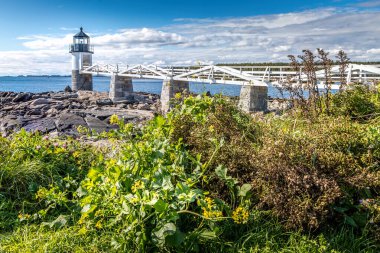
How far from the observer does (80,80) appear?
137ft

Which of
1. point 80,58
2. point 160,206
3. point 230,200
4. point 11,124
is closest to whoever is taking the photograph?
point 160,206

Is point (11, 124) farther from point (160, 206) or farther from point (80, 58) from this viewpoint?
point (80, 58)

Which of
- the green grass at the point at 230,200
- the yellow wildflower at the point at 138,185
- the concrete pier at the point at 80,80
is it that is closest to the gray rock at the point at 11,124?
the green grass at the point at 230,200

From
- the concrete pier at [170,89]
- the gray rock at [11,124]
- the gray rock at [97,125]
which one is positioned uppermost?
the concrete pier at [170,89]

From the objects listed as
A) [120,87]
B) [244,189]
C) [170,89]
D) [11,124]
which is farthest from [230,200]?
[120,87]

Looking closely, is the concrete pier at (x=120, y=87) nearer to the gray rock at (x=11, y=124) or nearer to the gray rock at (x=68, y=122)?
the gray rock at (x=11, y=124)

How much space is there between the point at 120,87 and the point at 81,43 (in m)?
12.6

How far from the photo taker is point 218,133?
4.48m

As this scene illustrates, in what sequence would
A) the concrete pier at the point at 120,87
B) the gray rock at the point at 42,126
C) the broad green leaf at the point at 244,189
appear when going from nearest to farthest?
the broad green leaf at the point at 244,189, the gray rock at the point at 42,126, the concrete pier at the point at 120,87

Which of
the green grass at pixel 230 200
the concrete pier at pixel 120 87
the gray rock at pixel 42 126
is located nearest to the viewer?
the green grass at pixel 230 200

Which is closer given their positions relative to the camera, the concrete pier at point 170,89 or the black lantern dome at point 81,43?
the concrete pier at point 170,89

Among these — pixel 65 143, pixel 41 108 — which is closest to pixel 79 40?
pixel 41 108

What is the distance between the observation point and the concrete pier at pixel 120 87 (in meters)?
31.4

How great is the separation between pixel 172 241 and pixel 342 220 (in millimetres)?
1466
